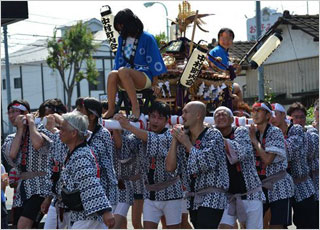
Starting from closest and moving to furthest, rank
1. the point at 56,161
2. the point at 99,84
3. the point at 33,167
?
the point at 56,161
the point at 33,167
the point at 99,84

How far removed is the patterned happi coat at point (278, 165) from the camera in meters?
9.02

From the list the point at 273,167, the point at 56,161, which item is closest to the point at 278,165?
the point at 273,167

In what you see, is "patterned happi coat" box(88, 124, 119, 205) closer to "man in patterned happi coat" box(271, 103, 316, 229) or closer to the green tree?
"man in patterned happi coat" box(271, 103, 316, 229)

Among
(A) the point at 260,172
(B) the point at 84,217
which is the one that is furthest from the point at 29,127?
(A) the point at 260,172

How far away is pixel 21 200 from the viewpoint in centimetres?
891

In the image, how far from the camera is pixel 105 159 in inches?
302

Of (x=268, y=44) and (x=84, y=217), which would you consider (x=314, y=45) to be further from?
(x=84, y=217)

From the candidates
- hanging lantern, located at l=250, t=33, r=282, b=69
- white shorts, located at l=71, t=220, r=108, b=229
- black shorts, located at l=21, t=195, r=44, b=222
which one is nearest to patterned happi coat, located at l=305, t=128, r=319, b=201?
hanging lantern, located at l=250, t=33, r=282, b=69

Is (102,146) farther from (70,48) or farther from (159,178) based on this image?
(70,48)

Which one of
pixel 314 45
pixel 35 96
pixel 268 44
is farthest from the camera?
pixel 35 96

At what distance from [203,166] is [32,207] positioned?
85.7 inches

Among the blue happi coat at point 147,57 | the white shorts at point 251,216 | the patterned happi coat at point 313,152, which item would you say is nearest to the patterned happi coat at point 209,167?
the white shorts at point 251,216

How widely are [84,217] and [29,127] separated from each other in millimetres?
2095

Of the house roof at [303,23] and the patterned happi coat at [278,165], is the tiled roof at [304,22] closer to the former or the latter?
the house roof at [303,23]
